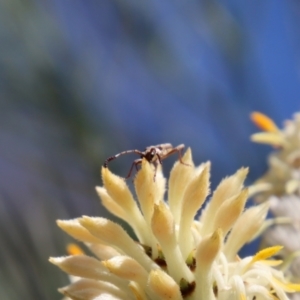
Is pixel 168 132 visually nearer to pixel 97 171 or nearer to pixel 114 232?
pixel 97 171

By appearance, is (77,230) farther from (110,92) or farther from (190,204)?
(110,92)

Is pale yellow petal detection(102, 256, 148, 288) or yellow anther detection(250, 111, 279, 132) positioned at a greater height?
yellow anther detection(250, 111, 279, 132)

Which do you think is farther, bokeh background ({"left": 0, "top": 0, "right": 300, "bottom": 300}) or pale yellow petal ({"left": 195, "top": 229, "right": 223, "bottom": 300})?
bokeh background ({"left": 0, "top": 0, "right": 300, "bottom": 300})

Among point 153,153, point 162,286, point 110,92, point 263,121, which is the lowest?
point 162,286

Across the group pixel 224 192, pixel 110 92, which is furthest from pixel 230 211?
pixel 110 92

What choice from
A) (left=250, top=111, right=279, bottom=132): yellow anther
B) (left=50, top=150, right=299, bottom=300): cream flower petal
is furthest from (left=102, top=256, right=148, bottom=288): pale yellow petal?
(left=250, top=111, right=279, bottom=132): yellow anther

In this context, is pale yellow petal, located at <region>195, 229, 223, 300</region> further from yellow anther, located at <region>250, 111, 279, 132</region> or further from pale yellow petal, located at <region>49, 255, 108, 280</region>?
yellow anther, located at <region>250, 111, 279, 132</region>

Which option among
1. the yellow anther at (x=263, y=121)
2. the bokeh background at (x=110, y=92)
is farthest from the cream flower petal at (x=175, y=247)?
the bokeh background at (x=110, y=92)

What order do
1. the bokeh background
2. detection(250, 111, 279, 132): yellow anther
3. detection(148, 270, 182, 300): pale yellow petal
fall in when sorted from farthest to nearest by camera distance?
the bokeh background, detection(250, 111, 279, 132): yellow anther, detection(148, 270, 182, 300): pale yellow petal

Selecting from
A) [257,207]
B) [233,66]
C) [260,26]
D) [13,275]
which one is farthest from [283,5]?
[257,207]
